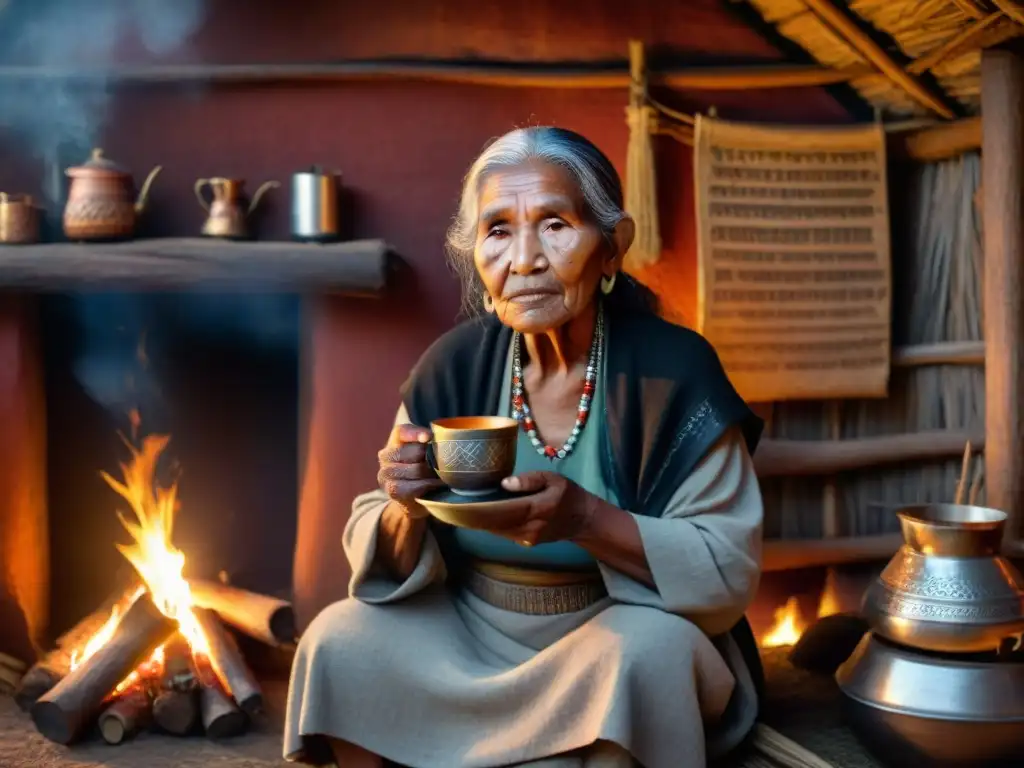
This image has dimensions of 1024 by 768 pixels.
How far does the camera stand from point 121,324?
417 centimetres

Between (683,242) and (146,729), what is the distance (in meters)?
2.21

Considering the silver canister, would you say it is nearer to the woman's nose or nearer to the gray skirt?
the woman's nose

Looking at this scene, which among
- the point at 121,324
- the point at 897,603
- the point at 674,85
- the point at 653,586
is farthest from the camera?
the point at 121,324

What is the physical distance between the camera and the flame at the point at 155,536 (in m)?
3.73

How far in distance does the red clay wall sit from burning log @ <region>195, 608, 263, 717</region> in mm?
298

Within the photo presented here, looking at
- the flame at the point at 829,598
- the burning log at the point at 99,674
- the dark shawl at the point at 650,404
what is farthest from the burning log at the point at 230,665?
the flame at the point at 829,598

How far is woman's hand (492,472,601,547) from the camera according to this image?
2.37 metres

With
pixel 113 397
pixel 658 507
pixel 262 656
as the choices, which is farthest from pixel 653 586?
pixel 113 397

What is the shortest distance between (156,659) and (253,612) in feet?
1.08

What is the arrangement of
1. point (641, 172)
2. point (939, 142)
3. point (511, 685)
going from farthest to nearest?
point (939, 142), point (641, 172), point (511, 685)

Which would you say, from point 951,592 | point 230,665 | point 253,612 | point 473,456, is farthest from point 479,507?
point 253,612

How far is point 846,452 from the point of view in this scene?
385 centimetres

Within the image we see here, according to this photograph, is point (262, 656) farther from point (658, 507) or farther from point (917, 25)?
point (917, 25)

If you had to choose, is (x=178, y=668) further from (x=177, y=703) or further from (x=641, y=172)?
(x=641, y=172)
